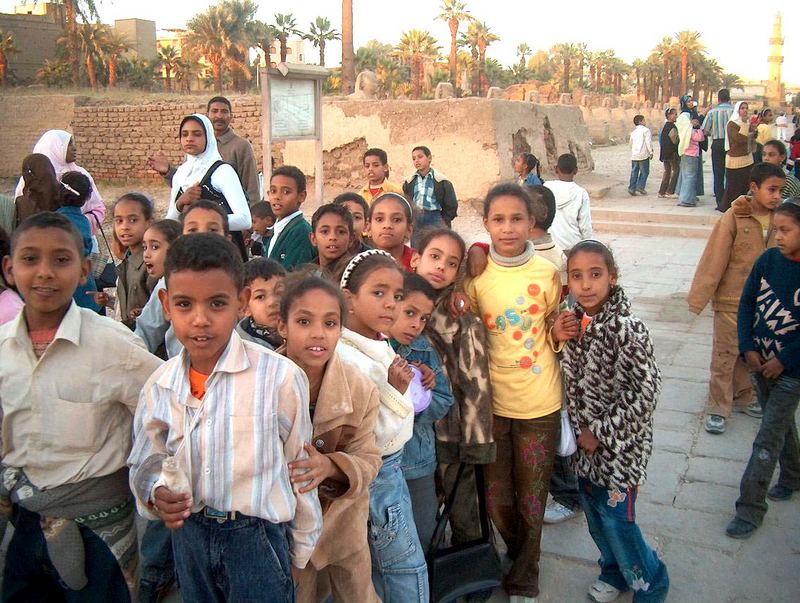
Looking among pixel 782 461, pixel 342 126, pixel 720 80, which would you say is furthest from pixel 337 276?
pixel 720 80

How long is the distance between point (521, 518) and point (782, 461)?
5.45ft

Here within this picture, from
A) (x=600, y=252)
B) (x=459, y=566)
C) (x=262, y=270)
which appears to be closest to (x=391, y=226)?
(x=262, y=270)

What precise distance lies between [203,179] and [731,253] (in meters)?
3.39

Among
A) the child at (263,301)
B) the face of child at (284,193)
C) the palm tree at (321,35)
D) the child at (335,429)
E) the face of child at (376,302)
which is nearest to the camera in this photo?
the child at (335,429)

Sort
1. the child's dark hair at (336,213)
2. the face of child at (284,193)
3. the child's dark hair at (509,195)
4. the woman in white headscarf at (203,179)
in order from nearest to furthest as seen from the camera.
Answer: the child's dark hair at (509,195), the child's dark hair at (336,213), the face of child at (284,193), the woman in white headscarf at (203,179)

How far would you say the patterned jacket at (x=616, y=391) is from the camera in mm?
2691

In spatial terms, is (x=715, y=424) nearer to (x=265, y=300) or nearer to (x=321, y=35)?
(x=265, y=300)

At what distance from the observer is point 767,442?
3.41m

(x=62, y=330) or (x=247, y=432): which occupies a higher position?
(x=62, y=330)

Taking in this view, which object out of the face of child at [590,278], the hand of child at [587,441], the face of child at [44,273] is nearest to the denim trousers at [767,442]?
the hand of child at [587,441]

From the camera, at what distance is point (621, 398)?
9.04 ft

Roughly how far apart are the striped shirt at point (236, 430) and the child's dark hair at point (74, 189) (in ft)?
10.3

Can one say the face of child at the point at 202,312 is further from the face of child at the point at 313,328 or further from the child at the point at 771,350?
the child at the point at 771,350

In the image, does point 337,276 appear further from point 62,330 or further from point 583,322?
point 62,330
